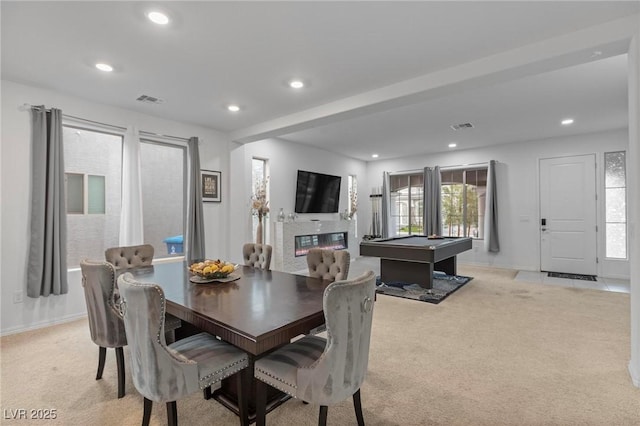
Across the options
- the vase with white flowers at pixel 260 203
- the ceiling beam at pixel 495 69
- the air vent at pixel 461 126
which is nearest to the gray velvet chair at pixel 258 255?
the ceiling beam at pixel 495 69

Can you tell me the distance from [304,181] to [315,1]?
4891 millimetres

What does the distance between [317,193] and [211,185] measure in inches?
108

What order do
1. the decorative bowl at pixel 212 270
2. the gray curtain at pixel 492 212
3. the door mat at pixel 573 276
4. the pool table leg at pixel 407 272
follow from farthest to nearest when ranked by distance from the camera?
the gray curtain at pixel 492 212, the door mat at pixel 573 276, the pool table leg at pixel 407 272, the decorative bowl at pixel 212 270

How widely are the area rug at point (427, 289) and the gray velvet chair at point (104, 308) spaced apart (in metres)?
3.68

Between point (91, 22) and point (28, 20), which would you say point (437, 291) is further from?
point (28, 20)

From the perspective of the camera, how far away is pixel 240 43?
8.75ft

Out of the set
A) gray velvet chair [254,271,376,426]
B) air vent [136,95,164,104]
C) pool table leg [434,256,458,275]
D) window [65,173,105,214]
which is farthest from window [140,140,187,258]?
pool table leg [434,256,458,275]

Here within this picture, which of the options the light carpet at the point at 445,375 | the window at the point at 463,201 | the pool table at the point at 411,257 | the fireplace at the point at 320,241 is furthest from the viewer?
the window at the point at 463,201

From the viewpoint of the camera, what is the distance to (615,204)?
6016mm

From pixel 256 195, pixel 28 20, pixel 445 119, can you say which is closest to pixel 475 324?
pixel 445 119

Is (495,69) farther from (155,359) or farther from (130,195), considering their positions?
(130,195)

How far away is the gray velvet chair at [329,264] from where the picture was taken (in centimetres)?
266

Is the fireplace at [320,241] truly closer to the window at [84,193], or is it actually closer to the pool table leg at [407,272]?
the pool table leg at [407,272]

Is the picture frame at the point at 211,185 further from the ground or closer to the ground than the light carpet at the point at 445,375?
Result: further from the ground
